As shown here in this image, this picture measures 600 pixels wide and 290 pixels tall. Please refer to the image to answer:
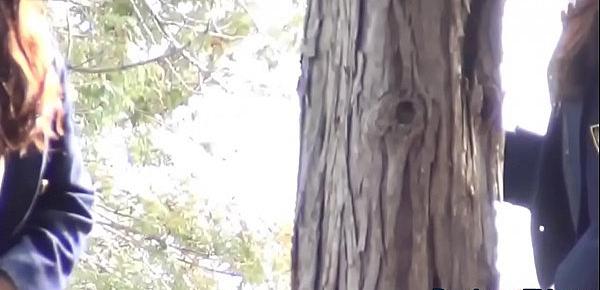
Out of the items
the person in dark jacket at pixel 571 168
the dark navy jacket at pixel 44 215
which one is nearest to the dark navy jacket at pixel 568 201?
the person in dark jacket at pixel 571 168

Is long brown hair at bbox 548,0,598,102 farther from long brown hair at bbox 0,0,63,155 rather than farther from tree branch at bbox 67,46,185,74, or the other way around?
tree branch at bbox 67,46,185,74

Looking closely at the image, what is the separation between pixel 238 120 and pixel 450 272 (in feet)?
3.99

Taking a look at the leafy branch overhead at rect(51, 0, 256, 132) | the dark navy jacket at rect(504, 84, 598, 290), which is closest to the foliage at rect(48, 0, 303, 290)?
the leafy branch overhead at rect(51, 0, 256, 132)

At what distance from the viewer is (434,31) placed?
120 cm

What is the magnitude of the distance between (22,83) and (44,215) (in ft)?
0.52

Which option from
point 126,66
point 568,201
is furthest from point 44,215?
point 126,66

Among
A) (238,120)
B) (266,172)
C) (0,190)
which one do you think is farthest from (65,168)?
(238,120)

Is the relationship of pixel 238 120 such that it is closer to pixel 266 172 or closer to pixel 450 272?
pixel 266 172

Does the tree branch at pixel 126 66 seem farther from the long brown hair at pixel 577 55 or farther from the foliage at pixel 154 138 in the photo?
the long brown hair at pixel 577 55

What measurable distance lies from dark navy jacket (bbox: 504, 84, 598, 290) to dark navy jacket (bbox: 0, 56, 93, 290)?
531 millimetres

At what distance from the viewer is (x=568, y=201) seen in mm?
988

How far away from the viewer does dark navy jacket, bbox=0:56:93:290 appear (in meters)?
1.21

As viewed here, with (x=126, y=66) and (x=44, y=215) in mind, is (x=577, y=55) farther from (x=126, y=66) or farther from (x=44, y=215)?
(x=126, y=66)

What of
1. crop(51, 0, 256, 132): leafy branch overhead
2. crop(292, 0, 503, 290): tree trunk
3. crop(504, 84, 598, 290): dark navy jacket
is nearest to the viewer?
crop(504, 84, 598, 290): dark navy jacket
